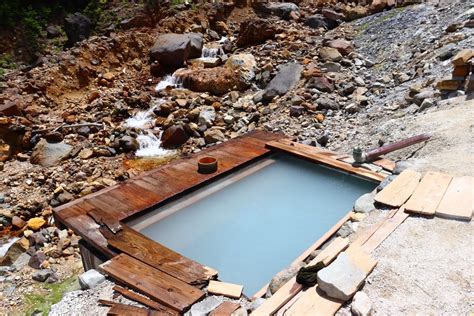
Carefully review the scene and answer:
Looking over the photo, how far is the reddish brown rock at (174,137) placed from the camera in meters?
8.09

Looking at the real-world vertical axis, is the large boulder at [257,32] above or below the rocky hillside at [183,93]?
above

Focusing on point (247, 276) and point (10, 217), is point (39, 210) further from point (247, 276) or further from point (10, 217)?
point (247, 276)

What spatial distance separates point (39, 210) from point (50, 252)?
143 centimetres

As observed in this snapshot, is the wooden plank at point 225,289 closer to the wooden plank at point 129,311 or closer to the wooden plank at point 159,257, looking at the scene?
the wooden plank at point 159,257

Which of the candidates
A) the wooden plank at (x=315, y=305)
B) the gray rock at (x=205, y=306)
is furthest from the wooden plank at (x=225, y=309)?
the wooden plank at (x=315, y=305)

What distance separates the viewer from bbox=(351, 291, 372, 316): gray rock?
2.37m

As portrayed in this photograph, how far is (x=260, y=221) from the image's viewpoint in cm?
434

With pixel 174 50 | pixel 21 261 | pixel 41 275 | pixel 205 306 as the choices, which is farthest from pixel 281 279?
pixel 174 50

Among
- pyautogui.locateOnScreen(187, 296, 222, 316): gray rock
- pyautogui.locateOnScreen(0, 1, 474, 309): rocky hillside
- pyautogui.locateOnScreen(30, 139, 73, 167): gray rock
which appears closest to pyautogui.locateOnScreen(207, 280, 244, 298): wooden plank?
pyautogui.locateOnScreen(187, 296, 222, 316): gray rock

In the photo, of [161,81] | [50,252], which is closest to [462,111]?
[50,252]

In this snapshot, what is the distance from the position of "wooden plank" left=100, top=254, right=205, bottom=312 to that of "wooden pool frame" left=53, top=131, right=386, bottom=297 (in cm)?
7

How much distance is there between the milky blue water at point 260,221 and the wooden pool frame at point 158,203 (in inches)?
8.3

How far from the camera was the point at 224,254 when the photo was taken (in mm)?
3873

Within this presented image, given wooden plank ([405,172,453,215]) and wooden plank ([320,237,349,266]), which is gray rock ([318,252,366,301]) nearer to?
wooden plank ([320,237,349,266])
